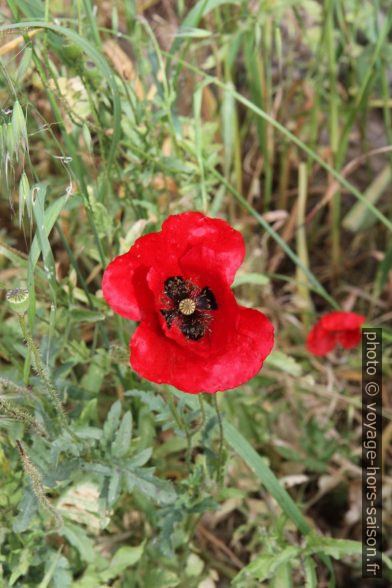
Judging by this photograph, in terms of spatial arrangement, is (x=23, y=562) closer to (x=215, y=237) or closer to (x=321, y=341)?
(x=215, y=237)

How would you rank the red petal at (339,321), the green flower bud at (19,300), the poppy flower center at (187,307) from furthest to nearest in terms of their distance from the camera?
the red petal at (339,321) < the poppy flower center at (187,307) < the green flower bud at (19,300)

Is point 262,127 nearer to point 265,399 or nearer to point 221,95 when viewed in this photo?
point 221,95

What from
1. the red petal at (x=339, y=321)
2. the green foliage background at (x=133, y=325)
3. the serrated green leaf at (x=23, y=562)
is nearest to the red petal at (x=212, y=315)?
the green foliage background at (x=133, y=325)

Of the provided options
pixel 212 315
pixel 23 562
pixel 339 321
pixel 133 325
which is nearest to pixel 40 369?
pixel 212 315

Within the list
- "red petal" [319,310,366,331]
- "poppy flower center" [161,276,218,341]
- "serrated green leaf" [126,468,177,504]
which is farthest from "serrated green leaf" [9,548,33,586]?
"red petal" [319,310,366,331]

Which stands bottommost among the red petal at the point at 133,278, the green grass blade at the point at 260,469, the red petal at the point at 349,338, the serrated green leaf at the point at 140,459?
the red petal at the point at 349,338

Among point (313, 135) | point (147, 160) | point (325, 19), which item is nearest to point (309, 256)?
point (313, 135)

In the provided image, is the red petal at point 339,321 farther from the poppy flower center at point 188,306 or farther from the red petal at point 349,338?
the poppy flower center at point 188,306
